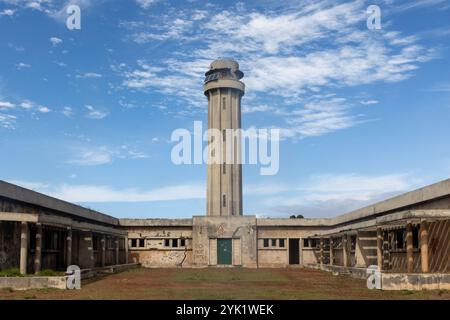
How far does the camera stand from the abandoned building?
2289 cm

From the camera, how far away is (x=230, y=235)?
4362 cm

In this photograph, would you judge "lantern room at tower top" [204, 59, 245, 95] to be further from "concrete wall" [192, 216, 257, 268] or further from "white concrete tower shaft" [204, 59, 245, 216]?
"concrete wall" [192, 216, 257, 268]

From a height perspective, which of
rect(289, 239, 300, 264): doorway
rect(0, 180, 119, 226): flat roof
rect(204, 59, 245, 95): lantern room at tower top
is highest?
rect(204, 59, 245, 95): lantern room at tower top

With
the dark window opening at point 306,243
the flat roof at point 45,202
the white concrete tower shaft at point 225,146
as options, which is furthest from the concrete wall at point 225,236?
the flat roof at point 45,202

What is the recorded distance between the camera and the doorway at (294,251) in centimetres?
4513

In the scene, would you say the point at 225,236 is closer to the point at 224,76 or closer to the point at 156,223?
the point at 156,223

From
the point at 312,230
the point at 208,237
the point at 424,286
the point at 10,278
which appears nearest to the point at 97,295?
the point at 10,278

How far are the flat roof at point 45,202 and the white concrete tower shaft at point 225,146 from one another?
12.7 m

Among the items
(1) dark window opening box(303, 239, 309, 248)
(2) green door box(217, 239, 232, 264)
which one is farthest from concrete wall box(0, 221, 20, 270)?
(1) dark window opening box(303, 239, 309, 248)

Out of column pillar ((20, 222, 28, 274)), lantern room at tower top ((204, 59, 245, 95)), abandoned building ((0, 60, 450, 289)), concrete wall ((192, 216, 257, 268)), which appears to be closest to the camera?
column pillar ((20, 222, 28, 274))

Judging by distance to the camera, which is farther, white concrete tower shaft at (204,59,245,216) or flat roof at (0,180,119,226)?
white concrete tower shaft at (204,59,245,216)

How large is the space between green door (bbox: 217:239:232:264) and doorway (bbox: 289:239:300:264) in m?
5.07

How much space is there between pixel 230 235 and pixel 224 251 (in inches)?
50.3

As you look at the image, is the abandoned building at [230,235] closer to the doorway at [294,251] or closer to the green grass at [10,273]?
the doorway at [294,251]
